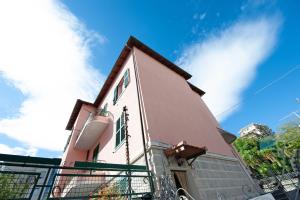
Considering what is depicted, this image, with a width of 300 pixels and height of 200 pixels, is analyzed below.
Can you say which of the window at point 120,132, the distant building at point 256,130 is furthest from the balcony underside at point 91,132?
the distant building at point 256,130

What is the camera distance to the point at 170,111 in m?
7.65

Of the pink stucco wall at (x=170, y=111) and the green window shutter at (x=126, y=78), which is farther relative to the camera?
the green window shutter at (x=126, y=78)

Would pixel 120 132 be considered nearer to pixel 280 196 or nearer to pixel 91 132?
pixel 91 132

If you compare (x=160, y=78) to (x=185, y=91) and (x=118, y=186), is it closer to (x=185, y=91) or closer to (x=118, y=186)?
(x=185, y=91)

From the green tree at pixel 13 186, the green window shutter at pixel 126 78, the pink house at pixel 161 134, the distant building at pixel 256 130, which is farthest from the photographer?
the distant building at pixel 256 130

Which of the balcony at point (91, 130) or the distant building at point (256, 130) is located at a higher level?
the distant building at point (256, 130)

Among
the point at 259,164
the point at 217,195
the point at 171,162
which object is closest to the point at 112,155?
the point at 171,162

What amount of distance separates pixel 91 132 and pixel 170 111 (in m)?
5.91

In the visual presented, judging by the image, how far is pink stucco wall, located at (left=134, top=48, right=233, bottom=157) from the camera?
21.3 feet

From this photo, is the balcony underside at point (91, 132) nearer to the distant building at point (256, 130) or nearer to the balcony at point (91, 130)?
the balcony at point (91, 130)

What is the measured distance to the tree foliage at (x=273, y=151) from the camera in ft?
56.7

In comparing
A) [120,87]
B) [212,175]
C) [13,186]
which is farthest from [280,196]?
[120,87]

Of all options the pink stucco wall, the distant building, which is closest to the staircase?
the pink stucco wall

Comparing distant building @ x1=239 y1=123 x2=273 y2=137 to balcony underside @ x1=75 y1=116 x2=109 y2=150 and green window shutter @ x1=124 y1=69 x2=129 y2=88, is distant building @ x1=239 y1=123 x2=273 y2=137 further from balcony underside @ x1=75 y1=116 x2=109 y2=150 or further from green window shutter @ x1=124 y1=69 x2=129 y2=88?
green window shutter @ x1=124 y1=69 x2=129 y2=88
